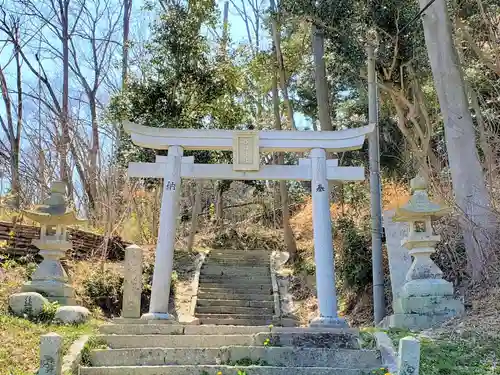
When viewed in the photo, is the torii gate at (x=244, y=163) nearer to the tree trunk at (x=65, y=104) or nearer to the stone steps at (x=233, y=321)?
the stone steps at (x=233, y=321)

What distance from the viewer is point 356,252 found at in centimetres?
1241

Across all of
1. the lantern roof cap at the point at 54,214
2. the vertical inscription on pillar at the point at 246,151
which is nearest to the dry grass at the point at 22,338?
the lantern roof cap at the point at 54,214

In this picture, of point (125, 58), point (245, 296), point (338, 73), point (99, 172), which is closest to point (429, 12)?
point (338, 73)

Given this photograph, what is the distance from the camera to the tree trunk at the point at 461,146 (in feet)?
30.4

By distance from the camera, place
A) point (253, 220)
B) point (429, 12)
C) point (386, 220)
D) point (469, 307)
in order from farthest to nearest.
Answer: point (253, 220)
point (386, 220)
point (429, 12)
point (469, 307)

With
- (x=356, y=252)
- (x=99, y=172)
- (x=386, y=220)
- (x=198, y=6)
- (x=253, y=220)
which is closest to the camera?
(x=386, y=220)

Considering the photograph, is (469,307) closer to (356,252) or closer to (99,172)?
(356,252)

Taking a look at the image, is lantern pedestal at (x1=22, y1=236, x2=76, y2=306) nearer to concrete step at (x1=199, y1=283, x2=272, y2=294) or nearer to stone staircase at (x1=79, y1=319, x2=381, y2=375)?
stone staircase at (x1=79, y1=319, x2=381, y2=375)

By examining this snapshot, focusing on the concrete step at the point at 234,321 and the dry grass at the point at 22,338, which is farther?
the concrete step at the point at 234,321

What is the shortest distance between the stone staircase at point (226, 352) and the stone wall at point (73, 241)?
5271 millimetres

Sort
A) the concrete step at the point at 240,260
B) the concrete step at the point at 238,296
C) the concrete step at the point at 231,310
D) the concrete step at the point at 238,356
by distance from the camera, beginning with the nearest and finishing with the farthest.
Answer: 1. the concrete step at the point at 238,356
2. the concrete step at the point at 231,310
3. the concrete step at the point at 238,296
4. the concrete step at the point at 240,260

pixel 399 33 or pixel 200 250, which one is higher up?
pixel 399 33

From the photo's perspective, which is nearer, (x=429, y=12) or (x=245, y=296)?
(x=429, y=12)

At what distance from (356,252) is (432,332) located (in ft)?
17.2
